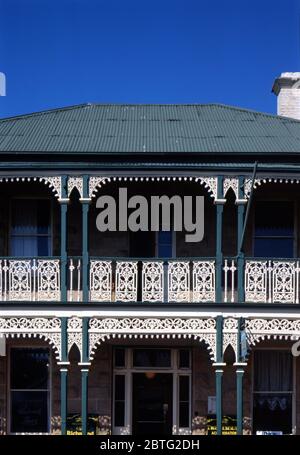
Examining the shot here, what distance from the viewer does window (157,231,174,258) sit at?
70.8 feet

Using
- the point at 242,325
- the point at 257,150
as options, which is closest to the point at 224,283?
the point at 242,325

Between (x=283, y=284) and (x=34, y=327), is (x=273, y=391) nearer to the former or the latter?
(x=283, y=284)

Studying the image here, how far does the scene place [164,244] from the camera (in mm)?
21641

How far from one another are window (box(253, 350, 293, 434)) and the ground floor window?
1.41m

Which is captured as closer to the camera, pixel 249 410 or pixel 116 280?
pixel 116 280

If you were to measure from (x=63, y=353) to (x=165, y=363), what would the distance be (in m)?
2.87

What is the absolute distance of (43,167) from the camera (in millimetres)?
19609

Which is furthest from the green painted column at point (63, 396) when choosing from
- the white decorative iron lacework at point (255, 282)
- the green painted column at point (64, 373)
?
the white decorative iron lacework at point (255, 282)

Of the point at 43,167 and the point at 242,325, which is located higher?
the point at 43,167

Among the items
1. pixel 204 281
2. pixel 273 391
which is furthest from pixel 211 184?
pixel 273 391

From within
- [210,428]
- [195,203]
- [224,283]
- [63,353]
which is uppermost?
[195,203]

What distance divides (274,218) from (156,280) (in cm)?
314

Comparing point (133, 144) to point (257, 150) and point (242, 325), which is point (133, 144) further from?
point (242, 325)

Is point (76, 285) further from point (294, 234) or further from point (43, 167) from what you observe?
point (294, 234)
